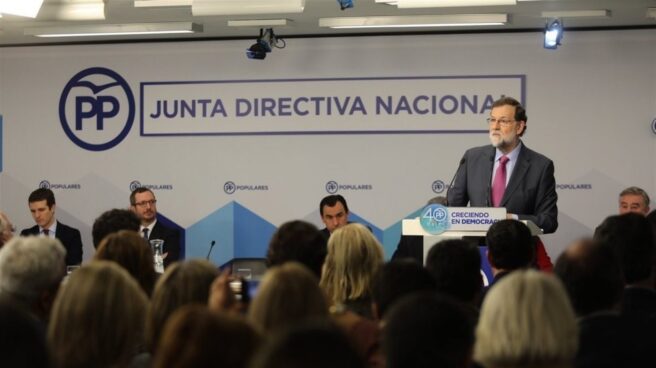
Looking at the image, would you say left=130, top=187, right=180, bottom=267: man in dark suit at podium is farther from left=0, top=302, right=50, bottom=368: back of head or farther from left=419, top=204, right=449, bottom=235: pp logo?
left=0, top=302, right=50, bottom=368: back of head

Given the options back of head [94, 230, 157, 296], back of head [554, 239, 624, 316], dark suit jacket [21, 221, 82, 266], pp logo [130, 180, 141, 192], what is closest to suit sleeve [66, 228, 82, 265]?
dark suit jacket [21, 221, 82, 266]

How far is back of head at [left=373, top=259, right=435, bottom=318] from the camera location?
12.2 feet

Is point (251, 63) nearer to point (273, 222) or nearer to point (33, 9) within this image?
point (273, 222)

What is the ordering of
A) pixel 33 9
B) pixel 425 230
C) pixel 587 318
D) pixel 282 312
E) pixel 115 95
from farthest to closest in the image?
pixel 115 95 → pixel 33 9 → pixel 425 230 → pixel 587 318 → pixel 282 312

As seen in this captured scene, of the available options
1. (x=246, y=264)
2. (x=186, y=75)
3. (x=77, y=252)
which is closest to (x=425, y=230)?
(x=246, y=264)

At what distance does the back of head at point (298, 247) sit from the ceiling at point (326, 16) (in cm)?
455

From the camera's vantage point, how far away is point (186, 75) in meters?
10.7

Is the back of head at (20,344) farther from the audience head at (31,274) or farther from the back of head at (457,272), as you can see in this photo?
the back of head at (457,272)

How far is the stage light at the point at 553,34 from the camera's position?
916cm

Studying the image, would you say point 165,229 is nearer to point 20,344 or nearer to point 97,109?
point 97,109

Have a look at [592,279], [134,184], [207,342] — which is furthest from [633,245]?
[134,184]

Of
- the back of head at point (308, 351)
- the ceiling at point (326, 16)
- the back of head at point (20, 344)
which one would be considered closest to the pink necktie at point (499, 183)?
the ceiling at point (326, 16)

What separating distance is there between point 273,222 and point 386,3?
108 inches

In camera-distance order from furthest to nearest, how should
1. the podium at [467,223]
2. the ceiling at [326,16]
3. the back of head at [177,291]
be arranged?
Answer: the ceiling at [326,16]
the podium at [467,223]
the back of head at [177,291]
